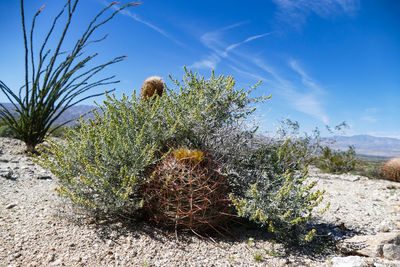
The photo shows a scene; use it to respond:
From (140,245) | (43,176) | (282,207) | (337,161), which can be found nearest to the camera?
(140,245)

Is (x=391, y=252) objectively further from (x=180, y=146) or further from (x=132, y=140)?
(x=132, y=140)

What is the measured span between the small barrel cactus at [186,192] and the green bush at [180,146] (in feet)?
0.45

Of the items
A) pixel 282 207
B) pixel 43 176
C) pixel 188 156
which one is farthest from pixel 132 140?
pixel 43 176

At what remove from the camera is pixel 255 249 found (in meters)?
3.05

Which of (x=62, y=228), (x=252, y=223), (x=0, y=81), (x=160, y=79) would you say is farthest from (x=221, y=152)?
(x=0, y=81)

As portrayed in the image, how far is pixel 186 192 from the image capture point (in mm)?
2965

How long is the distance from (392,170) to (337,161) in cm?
251

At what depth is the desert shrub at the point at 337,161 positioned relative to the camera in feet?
42.6

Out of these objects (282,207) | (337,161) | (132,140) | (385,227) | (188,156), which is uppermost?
(337,161)

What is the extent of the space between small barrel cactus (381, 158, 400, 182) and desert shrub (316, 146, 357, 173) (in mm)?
1895

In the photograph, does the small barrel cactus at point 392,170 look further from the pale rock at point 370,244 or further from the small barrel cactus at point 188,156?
the small barrel cactus at point 188,156

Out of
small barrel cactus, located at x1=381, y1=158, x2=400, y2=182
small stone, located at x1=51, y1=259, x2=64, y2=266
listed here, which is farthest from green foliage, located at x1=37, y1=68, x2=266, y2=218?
small barrel cactus, located at x1=381, y1=158, x2=400, y2=182

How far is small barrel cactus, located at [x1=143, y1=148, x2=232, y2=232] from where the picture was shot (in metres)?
2.95

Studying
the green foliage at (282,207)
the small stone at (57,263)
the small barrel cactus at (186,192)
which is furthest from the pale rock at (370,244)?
the small stone at (57,263)
